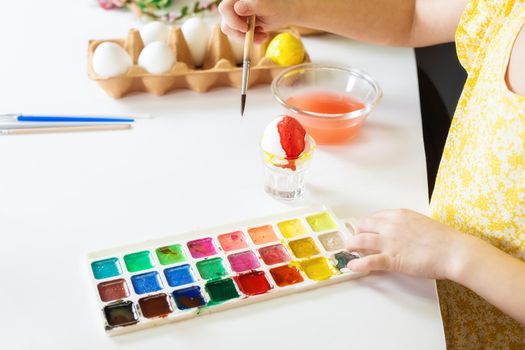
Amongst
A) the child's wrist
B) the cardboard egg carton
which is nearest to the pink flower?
the cardboard egg carton

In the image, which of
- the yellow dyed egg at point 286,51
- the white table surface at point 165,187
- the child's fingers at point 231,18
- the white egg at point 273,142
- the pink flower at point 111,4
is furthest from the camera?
the pink flower at point 111,4

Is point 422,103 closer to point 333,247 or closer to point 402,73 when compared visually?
point 402,73

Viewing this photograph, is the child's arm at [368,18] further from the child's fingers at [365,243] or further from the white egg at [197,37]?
the child's fingers at [365,243]

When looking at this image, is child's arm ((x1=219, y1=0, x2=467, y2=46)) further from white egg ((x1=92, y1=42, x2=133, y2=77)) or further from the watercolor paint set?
the watercolor paint set

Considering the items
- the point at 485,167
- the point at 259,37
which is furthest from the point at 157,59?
the point at 485,167

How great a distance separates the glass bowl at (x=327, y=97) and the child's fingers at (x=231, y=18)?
0.10 meters

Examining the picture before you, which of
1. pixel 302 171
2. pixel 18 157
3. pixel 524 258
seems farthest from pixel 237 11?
pixel 524 258

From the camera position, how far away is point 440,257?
778 millimetres

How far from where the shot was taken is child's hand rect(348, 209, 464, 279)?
0.78m

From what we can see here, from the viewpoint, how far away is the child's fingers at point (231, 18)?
0.96 meters

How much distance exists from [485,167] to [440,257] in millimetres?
136

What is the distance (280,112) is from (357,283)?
360 millimetres

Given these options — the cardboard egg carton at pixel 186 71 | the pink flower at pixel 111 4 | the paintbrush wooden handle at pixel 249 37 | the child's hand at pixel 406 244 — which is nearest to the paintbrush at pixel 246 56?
the paintbrush wooden handle at pixel 249 37

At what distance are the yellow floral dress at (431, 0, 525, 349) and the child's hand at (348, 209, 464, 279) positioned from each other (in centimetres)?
7
